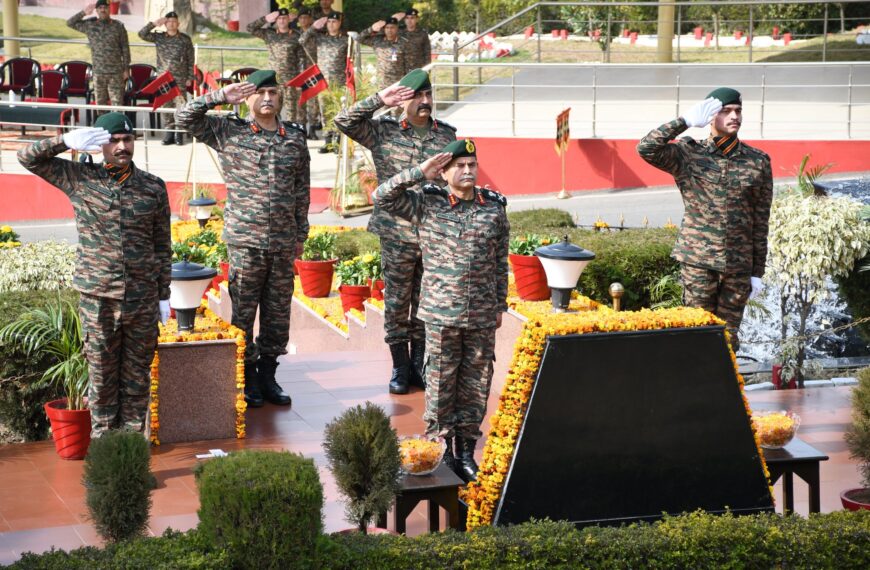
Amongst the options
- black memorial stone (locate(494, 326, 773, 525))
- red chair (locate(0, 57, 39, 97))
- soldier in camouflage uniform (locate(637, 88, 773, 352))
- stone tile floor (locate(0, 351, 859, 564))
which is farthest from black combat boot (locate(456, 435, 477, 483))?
red chair (locate(0, 57, 39, 97))

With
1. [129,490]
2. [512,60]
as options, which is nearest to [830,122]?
[512,60]

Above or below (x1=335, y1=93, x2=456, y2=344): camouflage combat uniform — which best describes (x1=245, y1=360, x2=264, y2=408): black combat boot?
below

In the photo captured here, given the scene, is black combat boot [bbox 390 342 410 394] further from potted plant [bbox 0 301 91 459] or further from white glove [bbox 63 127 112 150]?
white glove [bbox 63 127 112 150]

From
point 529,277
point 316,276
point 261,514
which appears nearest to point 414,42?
point 316,276

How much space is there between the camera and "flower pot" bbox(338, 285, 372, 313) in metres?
10.5

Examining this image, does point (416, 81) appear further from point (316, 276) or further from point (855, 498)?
point (316, 276)

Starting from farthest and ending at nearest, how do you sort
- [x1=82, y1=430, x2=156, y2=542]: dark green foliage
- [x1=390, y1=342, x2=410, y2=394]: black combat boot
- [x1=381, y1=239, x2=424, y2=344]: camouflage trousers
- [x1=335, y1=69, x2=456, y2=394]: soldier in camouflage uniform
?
1. [x1=390, y1=342, x2=410, y2=394]: black combat boot
2. [x1=381, y1=239, x2=424, y2=344]: camouflage trousers
3. [x1=335, y1=69, x2=456, y2=394]: soldier in camouflage uniform
4. [x1=82, y1=430, x2=156, y2=542]: dark green foliage

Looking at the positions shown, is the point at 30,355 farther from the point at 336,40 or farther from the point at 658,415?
the point at 336,40

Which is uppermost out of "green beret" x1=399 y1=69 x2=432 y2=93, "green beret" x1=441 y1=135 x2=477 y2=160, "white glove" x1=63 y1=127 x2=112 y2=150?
"green beret" x1=399 y1=69 x2=432 y2=93

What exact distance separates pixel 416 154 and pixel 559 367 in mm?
2543

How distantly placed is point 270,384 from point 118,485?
2.93m

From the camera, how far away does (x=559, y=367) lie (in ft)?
18.2

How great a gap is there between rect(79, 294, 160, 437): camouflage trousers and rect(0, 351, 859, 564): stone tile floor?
31 centimetres

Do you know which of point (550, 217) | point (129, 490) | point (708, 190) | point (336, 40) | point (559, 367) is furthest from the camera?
point (336, 40)
